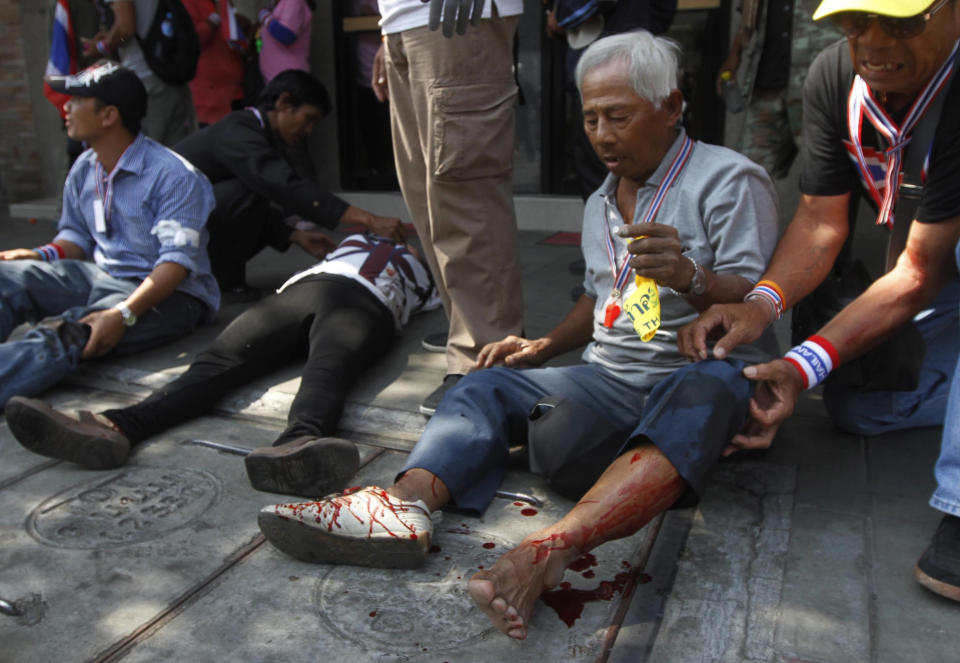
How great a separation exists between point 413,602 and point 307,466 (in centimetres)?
60

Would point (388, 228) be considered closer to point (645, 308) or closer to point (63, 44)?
point (645, 308)

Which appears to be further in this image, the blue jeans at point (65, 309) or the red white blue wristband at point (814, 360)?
the blue jeans at point (65, 309)

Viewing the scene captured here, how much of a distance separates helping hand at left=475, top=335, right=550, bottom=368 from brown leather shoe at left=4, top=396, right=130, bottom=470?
1.14 m

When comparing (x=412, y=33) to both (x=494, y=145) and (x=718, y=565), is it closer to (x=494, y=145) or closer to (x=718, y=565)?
(x=494, y=145)

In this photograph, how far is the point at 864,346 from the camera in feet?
7.43

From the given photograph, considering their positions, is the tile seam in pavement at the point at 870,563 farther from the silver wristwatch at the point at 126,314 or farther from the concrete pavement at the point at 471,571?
the silver wristwatch at the point at 126,314

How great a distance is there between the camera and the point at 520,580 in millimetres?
1756

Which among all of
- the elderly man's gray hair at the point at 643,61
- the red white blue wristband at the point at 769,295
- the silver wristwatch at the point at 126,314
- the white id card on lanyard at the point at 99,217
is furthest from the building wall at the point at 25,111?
the red white blue wristband at the point at 769,295

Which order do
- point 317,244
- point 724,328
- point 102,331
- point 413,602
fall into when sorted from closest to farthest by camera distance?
1. point 413,602
2. point 724,328
3. point 102,331
4. point 317,244

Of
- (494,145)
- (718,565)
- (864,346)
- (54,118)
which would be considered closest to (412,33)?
(494,145)

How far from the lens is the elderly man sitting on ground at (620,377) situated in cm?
195

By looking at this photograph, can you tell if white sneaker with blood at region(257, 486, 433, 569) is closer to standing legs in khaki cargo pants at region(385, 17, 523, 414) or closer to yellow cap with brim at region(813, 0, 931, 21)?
standing legs in khaki cargo pants at region(385, 17, 523, 414)

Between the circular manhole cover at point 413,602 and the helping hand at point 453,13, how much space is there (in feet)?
5.08

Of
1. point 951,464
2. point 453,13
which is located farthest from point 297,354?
point 951,464
